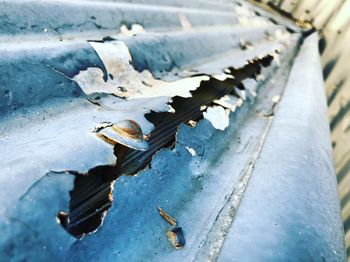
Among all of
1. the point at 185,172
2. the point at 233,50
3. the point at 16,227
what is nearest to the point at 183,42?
the point at 233,50

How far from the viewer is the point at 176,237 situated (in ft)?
2.11

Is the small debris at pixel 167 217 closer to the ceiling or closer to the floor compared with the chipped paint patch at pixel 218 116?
closer to the floor

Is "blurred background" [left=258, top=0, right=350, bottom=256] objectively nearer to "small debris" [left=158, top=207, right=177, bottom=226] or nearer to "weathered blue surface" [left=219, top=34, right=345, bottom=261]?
"weathered blue surface" [left=219, top=34, right=345, bottom=261]

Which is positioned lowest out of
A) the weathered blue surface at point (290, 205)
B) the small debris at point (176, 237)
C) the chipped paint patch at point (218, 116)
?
the small debris at point (176, 237)

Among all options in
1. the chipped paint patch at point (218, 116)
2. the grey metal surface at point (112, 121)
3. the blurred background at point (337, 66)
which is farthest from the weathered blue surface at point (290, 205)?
the blurred background at point (337, 66)

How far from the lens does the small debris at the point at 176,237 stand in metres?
0.63

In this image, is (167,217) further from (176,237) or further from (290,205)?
(290,205)

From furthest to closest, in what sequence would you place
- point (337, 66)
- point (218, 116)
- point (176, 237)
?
point (337, 66), point (218, 116), point (176, 237)

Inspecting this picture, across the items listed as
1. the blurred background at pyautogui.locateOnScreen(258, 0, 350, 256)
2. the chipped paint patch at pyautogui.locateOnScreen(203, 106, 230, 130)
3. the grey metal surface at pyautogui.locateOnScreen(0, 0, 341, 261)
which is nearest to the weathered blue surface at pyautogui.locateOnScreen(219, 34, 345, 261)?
the grey metal surface at pyautogui.locateOnScreen(0, 0, 341, 261)

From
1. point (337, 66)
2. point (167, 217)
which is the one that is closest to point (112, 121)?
point (167, 217)

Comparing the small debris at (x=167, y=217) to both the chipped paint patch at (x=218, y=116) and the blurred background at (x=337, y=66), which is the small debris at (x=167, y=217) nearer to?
the chipped paint patch at (x=218, y=116)

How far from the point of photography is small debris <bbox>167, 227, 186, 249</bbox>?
632mm

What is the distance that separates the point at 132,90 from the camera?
0.99 meters

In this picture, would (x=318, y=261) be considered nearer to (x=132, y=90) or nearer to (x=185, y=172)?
(x=185, y=172)
